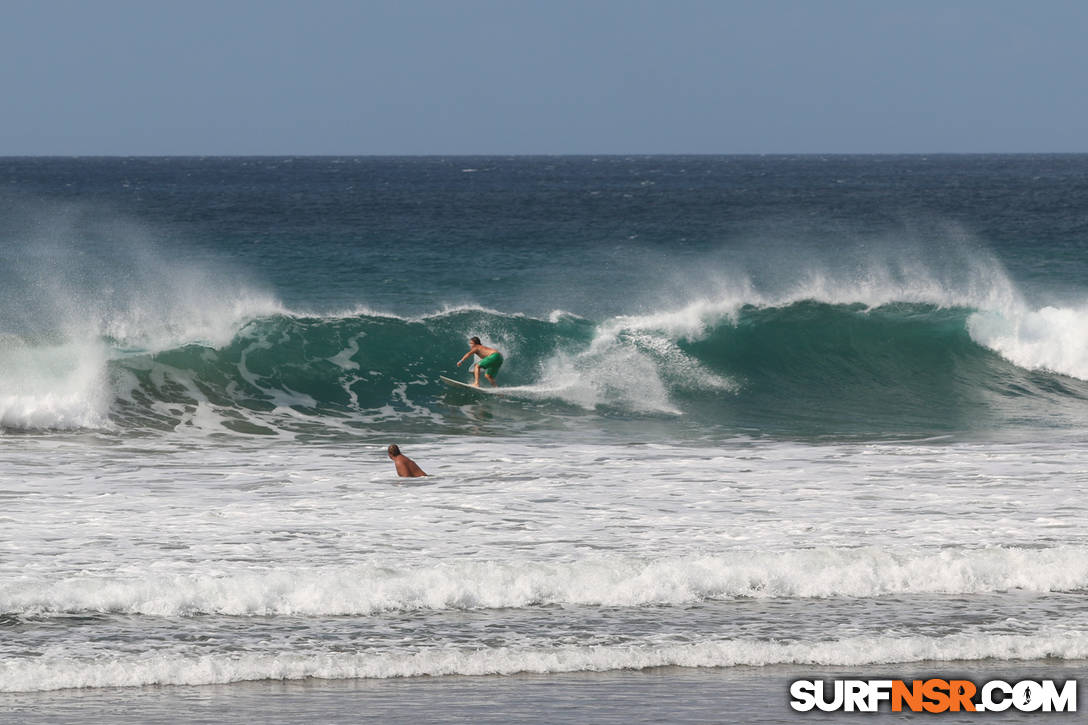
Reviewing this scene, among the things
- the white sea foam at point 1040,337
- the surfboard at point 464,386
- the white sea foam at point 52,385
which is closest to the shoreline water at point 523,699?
the white sea foam at point 52,385

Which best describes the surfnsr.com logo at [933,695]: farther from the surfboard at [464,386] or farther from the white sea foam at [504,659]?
the surfboard at [464,386]

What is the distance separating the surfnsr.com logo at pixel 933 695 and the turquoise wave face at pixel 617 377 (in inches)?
356

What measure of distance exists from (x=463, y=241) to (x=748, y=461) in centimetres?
3144

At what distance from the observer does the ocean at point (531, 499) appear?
306 inches

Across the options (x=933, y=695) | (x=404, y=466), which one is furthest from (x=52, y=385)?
(x=933, y=695)

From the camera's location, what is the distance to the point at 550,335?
23250 millimetres

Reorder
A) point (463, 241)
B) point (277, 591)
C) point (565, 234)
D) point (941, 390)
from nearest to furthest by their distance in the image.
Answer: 1. point (277, 591)
2. point (941, 390)
3. point (463, 241)
4. point (565, 234)

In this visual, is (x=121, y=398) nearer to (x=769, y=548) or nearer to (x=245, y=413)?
(x=245, y=413)

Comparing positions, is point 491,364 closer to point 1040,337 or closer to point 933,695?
point 1040,337

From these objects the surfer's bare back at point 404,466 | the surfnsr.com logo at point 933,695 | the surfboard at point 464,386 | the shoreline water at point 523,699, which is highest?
the surfer's bare back at point 404,466

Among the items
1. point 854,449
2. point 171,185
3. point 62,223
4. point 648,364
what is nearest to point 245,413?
point 648,364

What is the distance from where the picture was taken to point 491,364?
19484 mm

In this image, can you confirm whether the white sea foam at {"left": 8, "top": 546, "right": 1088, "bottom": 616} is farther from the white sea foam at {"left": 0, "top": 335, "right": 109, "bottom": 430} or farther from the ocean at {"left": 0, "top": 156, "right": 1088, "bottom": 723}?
the white sea foam at {"left": 0, "top": 335, "right": 109, "bottom": 430}

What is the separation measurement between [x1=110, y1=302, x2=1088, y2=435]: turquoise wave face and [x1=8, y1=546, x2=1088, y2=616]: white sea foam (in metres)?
6.96
